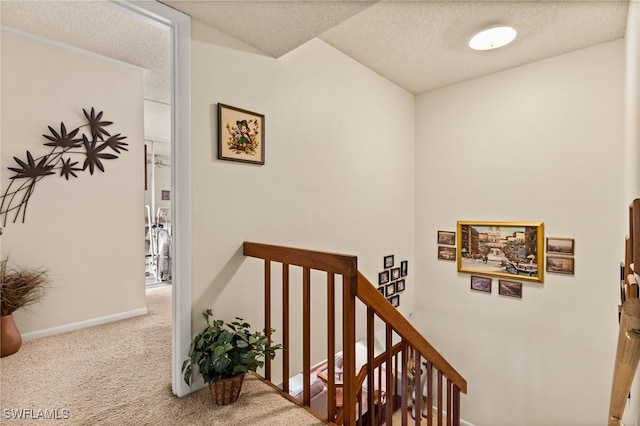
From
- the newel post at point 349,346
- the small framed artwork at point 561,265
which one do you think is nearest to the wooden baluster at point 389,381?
the newel post at point 349,346

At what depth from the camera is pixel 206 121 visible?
1.73 meters

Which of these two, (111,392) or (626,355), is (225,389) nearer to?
(111,392)

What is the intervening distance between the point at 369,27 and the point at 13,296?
10.2ft

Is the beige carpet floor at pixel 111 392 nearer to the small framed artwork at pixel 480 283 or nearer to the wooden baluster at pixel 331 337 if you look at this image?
the wooden baluster at pixel 331 337

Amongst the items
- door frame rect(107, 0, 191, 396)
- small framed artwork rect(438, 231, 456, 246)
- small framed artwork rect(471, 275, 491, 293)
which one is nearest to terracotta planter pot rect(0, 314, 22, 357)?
door frame rect(107, 0, 191, 396)

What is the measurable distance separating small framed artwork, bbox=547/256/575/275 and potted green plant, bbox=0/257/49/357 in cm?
415

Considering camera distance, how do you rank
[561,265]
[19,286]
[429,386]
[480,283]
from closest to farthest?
[429,386] → [19,286] → [561,265] → [480,283]

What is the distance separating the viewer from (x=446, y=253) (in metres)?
3.38

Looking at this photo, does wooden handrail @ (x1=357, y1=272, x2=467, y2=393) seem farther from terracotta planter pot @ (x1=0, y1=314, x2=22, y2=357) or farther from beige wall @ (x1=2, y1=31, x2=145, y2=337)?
beige wall @ (x1=2, y1=31, x2=145, y2=337)

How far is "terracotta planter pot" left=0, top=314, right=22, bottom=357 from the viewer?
1.98 metres

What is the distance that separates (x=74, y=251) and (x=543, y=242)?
4055 millimetres

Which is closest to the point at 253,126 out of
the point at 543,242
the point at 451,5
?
the point at 451,5

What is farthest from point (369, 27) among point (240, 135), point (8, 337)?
point (8, 337)

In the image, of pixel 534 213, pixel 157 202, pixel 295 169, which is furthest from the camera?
pixel 157 202
